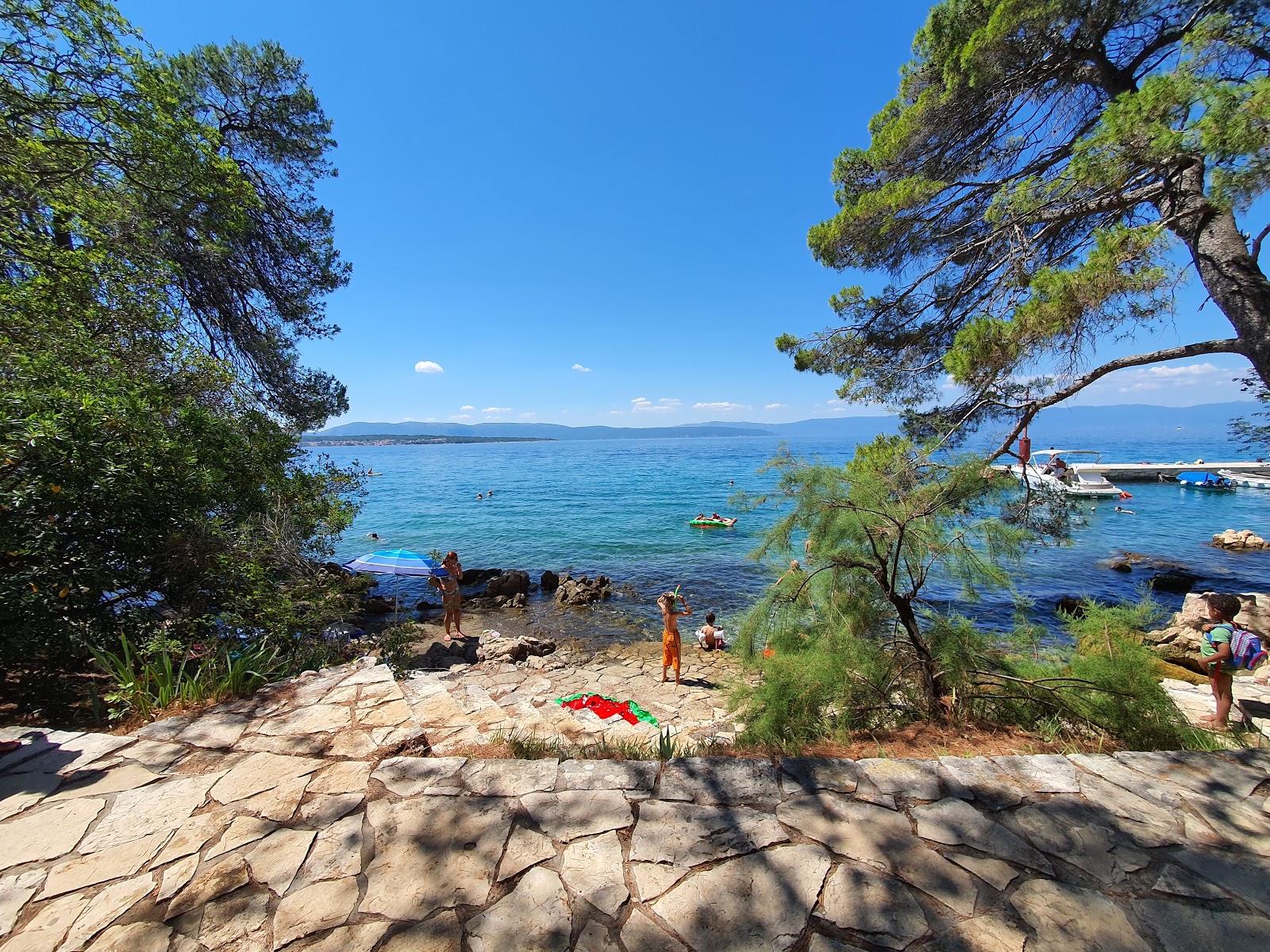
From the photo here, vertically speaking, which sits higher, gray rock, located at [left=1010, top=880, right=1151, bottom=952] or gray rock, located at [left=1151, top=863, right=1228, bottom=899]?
gray rock, located at [left=1010, top=880, right=1151, bottom=952]

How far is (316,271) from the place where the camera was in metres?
8.74

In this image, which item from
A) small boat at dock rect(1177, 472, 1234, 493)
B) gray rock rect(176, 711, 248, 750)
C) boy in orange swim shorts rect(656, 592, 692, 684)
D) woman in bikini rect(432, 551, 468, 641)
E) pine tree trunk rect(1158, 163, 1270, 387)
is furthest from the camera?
small boat at dock rect(1177, 472, 1234, 493)

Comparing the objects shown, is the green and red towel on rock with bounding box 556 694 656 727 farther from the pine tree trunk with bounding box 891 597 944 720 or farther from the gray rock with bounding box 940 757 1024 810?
the gray rock with bounding box 940 757 1024 810

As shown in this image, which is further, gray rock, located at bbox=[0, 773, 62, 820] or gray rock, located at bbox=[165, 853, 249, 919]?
gray rock, located at bbox=[0, 773, 62, 820]

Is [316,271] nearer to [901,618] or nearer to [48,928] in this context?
[48,928]

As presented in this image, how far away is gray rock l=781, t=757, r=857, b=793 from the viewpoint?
8.17ft

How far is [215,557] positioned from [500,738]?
3320 mm

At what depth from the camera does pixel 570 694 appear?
723cm

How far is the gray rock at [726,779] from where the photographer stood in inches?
95.1

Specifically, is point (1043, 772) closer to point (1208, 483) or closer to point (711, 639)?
point (711, 639)

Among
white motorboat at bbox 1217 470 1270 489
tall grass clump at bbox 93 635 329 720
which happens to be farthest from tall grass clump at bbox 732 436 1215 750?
white motorboat at bbox 1217 470 1270 489

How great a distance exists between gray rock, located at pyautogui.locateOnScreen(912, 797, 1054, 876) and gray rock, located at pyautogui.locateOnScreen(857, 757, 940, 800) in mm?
84

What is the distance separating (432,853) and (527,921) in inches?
22.2

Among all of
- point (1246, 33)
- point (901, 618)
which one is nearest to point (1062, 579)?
point (1246, 33)
